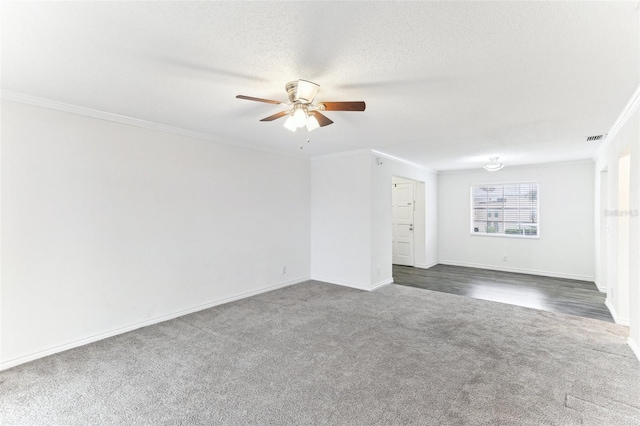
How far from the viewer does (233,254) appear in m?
4.52

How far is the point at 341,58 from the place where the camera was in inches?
80.7

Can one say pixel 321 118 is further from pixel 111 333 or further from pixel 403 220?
pixel 403 220

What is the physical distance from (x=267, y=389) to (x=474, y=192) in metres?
6.73

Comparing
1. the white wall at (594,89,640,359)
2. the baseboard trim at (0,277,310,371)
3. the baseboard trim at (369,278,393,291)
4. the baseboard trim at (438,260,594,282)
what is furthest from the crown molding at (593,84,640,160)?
the baseboard trim at (0,277,310,371)

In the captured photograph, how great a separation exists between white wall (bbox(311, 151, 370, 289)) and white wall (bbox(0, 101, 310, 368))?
1.19 m

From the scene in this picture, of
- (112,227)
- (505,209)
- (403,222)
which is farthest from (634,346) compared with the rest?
(112,227)

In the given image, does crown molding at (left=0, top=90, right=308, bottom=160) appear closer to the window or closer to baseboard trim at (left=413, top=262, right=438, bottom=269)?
baseboard trim at (left=413, top=262, right=438, bottom=269)

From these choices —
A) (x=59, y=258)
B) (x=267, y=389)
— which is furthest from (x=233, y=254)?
(x=267, y=389)

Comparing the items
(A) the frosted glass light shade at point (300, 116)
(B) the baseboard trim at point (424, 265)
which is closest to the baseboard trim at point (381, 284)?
(B) the baseboard trim at point (424, 265)

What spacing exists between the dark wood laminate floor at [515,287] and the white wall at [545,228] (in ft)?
1.17

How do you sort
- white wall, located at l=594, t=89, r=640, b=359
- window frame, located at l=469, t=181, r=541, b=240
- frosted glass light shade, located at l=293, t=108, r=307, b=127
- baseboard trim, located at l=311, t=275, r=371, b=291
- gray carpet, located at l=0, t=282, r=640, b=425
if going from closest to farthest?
gray carpet, located at l=0, t=282, r=640, b=425, frosted glass light shade, located at l=293, t=108, r=307, b=127, white wall, located at l=594, t=89, r=640, b=359, baseboard trim, located at l=311, t=275, r=371, b=291, window frame, located at l=469, t=181, r=541, b=240

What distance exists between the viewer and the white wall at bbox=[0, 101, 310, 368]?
2750 millimetres

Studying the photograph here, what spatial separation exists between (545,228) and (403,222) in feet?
9.53

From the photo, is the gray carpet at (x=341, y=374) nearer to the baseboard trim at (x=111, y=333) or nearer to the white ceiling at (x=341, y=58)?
the baseboard trim at (x=111, y=333)
